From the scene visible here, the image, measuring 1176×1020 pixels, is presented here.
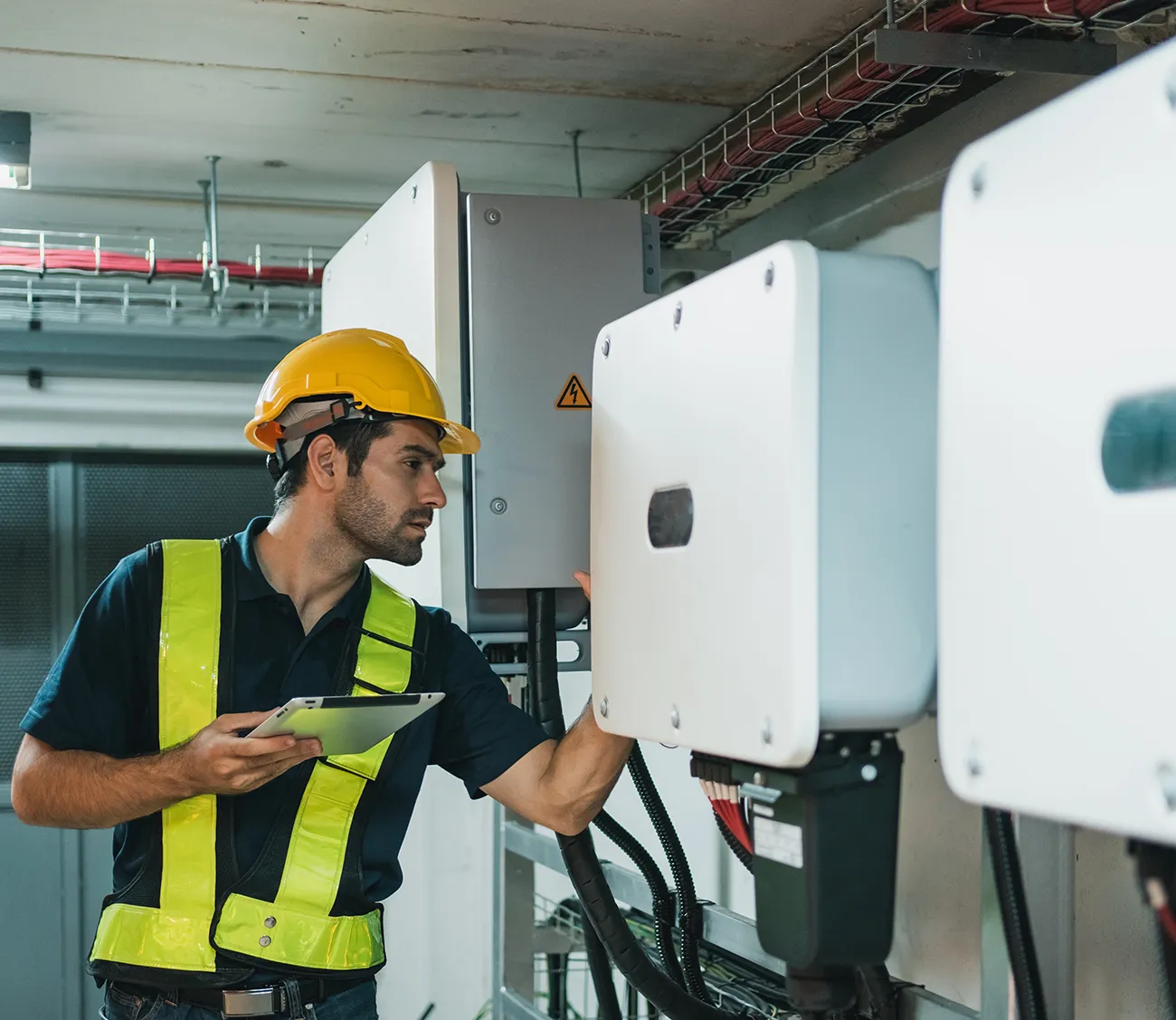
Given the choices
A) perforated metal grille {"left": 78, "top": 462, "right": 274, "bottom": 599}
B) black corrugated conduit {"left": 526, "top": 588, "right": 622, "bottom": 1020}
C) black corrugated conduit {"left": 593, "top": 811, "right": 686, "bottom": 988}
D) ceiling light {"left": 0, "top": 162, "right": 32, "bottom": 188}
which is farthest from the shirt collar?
perforated metal grille {"left": 78, "top": 462, "right": 274, "bottom": 599}

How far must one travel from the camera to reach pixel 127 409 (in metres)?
3.07

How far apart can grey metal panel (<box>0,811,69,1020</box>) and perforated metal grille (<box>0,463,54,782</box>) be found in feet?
0.57

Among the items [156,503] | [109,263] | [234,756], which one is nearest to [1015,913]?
[234,756]

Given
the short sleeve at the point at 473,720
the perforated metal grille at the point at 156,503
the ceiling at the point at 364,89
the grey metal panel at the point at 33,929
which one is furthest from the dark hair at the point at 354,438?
the grey metal panel at the point at 33,929

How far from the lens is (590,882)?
1706mm

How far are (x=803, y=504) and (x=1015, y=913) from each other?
463mm

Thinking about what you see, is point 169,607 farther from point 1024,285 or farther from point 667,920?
point 1024,285

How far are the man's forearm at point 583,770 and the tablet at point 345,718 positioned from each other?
0.27 meters

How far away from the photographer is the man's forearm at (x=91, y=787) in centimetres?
146

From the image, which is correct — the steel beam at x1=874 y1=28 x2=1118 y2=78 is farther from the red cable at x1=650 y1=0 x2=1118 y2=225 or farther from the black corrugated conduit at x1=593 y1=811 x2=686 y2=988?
the black corrugated conduit at x1=593 y1=811 x2=686 y2=988

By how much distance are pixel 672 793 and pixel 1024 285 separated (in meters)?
2.08

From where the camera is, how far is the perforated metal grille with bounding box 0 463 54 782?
10.5 ft

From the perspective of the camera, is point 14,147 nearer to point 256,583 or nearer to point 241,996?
point 256,583

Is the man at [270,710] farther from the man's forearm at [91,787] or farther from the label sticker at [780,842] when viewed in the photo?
the label sticker at [780,842]
